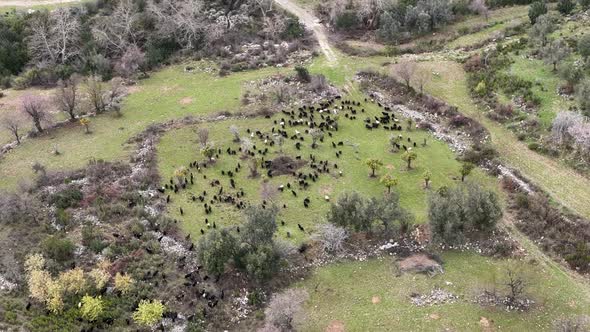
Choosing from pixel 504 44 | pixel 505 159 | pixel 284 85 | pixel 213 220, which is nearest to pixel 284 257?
pixel 213 220

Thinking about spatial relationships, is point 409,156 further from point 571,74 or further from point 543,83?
point 571,74

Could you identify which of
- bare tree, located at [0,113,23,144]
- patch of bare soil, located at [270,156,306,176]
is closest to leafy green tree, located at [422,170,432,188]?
patch of bare soil, located at [270,156,306,176]

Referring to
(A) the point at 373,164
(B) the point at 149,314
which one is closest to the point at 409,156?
(A) the point at 373,164

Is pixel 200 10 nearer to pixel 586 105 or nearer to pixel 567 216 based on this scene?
pixel 586 105

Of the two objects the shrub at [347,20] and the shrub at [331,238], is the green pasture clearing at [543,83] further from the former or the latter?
the shrub at [331,238]

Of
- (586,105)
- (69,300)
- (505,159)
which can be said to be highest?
(586,105)

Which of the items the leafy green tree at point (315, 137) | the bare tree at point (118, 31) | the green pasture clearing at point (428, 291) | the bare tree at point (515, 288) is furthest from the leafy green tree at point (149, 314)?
the bare tree at point (118, 31)
